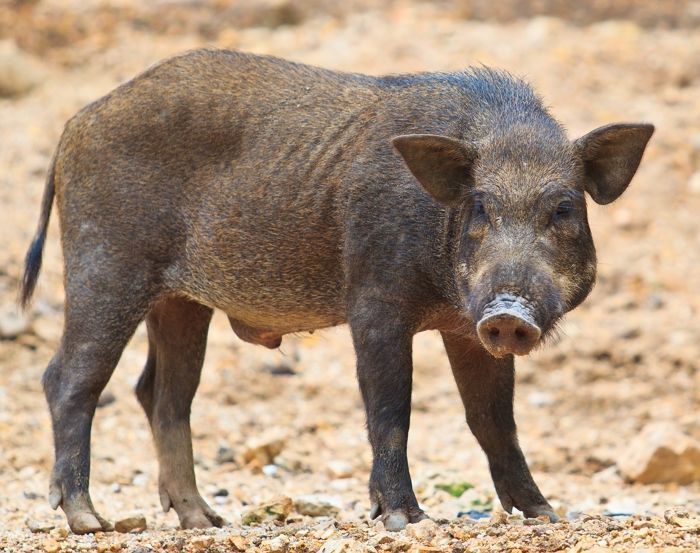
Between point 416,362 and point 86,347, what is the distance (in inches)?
198

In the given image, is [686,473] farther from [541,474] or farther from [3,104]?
[3,104]

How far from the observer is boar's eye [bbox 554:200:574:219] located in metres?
6.27

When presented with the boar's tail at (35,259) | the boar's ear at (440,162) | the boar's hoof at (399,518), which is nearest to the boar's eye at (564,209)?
the boar's ear at (440,162)

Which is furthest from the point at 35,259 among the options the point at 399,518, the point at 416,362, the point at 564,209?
the point at 416,362

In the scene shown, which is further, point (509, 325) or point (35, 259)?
point (35, 259)

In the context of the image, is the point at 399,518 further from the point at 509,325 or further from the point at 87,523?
the point at 87,523

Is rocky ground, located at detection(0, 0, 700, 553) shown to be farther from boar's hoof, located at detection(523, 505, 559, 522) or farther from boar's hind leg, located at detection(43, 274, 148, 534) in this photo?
boar's hind leg, located at detection(43, 274, 148, 534)

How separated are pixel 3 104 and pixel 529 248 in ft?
36.1

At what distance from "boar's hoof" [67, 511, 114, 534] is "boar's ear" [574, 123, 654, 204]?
2.87 meters

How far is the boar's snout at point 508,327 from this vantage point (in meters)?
5.68

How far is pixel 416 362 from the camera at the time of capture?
12.1m

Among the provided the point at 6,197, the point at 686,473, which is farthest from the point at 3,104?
the point at 686,473

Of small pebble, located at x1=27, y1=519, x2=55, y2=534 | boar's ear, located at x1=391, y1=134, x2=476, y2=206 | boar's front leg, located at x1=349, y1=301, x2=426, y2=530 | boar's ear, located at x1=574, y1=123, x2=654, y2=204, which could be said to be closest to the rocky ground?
small pebble, located at x1=27, y1=519, x2=55, y2=534

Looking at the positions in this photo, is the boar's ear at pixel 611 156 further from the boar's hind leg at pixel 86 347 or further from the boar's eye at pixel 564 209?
the boar's hind leg at pixel 86 347
